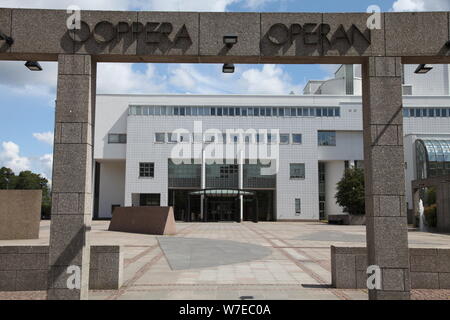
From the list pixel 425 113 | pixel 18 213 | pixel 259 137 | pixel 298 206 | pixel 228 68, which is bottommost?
pixel 298 206

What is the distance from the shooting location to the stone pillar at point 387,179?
8523 mm

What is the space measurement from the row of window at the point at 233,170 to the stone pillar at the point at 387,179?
50.9 meters

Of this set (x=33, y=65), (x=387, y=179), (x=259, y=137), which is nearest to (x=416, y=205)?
(x=259, y=137)

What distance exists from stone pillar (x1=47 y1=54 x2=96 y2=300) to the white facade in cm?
4976

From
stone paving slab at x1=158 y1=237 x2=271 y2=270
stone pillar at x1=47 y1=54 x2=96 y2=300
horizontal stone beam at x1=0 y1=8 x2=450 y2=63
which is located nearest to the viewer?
stone pillar at x1=47 y1=54 x2=96 y2=300

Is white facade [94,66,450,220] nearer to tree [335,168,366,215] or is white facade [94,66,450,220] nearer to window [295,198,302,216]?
window [295,198,302,216]

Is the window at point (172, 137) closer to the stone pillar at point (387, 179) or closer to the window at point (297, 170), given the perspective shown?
the window at point (297, 170)

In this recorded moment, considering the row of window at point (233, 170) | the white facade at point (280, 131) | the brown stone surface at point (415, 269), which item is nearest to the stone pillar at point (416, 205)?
the white facade at point (280, 131)

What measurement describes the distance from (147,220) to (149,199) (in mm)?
29711

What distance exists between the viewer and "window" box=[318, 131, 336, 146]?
61.2 m

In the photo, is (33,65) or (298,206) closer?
(33,65)

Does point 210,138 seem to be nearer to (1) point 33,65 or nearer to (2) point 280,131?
(2) point 280,131

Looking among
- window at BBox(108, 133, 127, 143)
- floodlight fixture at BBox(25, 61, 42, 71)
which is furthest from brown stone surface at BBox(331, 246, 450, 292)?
window at BBox(108, 133, 127, 143)

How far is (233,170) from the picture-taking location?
A: 196 feet
